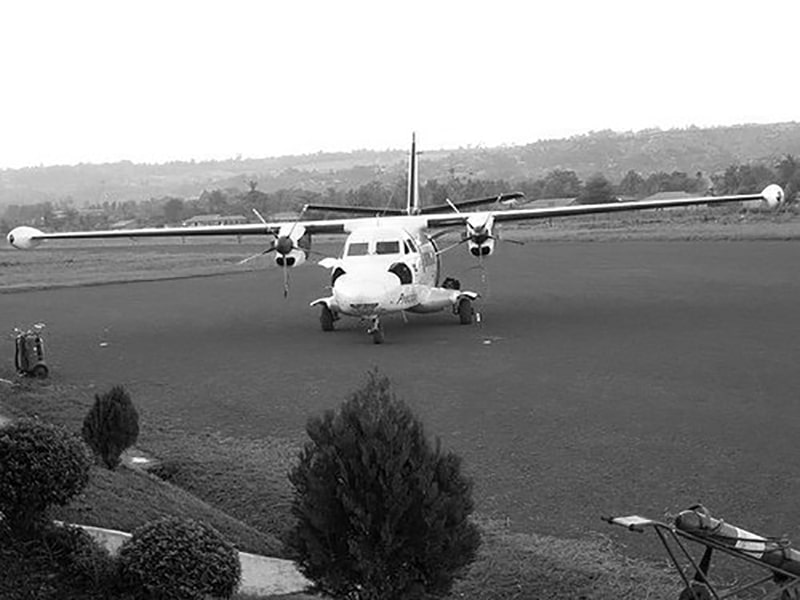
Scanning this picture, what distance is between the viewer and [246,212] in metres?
113

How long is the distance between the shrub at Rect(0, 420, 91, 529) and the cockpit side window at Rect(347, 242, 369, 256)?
47.8 feet

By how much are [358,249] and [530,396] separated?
843 centimetres

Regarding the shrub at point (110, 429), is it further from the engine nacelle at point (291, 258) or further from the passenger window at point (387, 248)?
the engine nacelle at point (291, 258)

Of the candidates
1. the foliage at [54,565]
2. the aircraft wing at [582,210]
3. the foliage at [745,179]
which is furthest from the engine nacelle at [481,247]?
the foliage at [745,179]

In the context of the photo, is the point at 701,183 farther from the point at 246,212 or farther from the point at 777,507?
the point at 777,507

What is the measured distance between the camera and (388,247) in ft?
68.8

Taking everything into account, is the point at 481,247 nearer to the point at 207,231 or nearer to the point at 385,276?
the point at 385,276

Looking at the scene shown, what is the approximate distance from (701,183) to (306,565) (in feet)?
408

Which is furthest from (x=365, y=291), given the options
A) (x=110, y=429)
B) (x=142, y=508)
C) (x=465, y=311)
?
(x=142, y=508)

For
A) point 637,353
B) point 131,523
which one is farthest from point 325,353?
point 131,523

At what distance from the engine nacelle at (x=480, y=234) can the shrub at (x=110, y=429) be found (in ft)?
45.2

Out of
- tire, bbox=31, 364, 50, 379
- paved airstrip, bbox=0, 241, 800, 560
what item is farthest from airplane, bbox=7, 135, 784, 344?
tire, bbox=31, 364, 50, 379

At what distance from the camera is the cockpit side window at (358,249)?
2108cm

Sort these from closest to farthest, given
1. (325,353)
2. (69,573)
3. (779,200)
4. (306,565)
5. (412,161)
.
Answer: (306,565) → (69,573) → (325,353) → (779,200) → (412,161)
